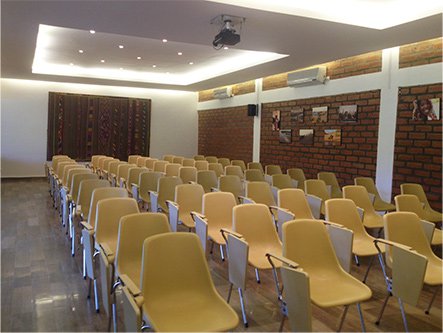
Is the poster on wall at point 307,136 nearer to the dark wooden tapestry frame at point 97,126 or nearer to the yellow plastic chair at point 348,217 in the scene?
the yellow plastic chair at point 348,217

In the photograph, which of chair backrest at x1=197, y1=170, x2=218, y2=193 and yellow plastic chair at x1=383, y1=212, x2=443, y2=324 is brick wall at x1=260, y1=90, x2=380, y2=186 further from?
yellow plastic chair at x1=383, y1=212, x2=443, y2=324

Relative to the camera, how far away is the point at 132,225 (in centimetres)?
317

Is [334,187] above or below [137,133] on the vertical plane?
below

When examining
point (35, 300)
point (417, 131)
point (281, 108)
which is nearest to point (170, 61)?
point (281, 108)

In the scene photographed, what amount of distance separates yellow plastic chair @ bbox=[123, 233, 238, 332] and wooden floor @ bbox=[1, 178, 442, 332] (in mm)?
763

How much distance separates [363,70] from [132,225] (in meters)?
5.93

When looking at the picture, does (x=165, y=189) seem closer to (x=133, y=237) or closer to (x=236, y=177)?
(x=236, y=177)

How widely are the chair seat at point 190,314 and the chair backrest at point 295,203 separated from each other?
2.43 m

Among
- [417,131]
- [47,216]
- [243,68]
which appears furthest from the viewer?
[243,68]

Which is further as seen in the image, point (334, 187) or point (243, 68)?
point (243, 68)

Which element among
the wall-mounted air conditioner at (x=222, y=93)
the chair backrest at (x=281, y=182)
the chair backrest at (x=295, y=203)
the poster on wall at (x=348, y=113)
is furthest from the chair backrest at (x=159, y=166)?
the wall-mounted air conditioner at (x=222, y=93)

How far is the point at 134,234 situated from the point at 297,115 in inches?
268

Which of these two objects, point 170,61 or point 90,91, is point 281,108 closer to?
point 170,61

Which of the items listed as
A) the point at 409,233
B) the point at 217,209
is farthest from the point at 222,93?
the point at 409,233
